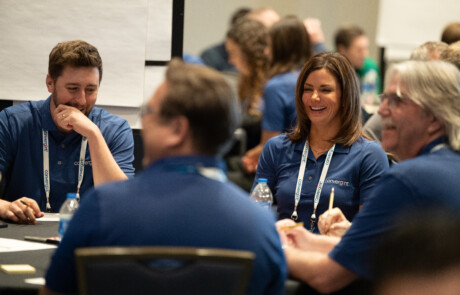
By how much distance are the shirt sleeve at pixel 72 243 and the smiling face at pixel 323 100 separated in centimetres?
186

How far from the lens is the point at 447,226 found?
1.19 metres

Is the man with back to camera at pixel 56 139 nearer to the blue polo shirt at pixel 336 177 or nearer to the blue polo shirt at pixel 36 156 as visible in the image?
the blue polo shirt at pixel 36 156

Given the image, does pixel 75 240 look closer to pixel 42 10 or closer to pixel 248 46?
pixel 42 10

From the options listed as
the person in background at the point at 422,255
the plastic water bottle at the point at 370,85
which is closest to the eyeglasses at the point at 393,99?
the person in background at the point at 422,255

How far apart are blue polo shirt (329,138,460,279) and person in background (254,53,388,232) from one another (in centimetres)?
100

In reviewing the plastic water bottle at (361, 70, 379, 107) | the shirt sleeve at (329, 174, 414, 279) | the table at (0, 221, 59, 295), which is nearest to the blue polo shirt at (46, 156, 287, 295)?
the table at (0, 221, 59, 295)

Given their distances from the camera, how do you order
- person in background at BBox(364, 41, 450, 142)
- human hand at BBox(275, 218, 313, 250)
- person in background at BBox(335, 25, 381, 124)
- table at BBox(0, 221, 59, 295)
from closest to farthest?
table at BBox(0, 221, 59, 295) < human hand at BBox(275, 218, 313, 250) < person in background at BBox(364, 41, 450, 142) < person in background at BBox(335, 25, 381, 124)

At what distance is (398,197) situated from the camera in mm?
2057

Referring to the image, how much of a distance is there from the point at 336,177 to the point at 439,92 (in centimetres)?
105

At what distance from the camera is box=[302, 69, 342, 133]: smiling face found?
11.0ft

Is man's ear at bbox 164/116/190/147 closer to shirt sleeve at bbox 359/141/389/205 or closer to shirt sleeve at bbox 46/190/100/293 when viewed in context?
shirt sleeve at bbox 46/190/100/293

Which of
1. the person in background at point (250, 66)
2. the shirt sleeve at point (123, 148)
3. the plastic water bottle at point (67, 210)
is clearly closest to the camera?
the plastic water bottle at point (67, 210)

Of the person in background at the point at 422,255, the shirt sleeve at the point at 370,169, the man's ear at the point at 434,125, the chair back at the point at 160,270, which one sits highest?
the man's ear at the point at 434,125

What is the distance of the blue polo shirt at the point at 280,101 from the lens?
5.27 meters
